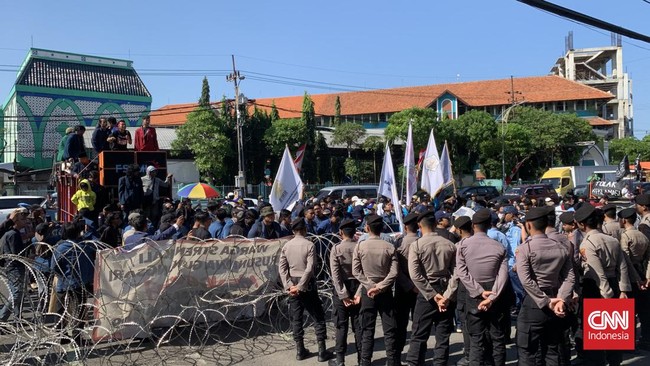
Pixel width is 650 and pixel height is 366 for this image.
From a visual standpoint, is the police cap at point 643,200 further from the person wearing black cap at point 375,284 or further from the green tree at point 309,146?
the green tree at point 309,146

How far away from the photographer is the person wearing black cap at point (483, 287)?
605 centimetres

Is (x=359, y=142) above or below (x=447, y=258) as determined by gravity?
above

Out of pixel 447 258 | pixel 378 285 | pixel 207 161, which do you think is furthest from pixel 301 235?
pixel 207 161

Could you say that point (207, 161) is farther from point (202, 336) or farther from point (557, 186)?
point (202, 336)

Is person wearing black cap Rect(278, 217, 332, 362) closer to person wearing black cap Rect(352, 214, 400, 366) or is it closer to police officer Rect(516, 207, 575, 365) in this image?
person wearing black cap Rect(352, 214, 400, 366)

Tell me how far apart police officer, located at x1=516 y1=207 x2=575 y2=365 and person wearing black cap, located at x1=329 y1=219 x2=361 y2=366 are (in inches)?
79.6

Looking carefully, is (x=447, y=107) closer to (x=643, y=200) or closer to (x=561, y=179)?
(x=561, y=179)

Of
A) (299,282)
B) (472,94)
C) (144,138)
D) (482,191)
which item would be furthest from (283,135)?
(472,94)

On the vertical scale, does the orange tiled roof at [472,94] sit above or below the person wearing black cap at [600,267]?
above

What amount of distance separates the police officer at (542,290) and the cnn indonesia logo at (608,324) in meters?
0.76

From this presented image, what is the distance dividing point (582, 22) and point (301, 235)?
477cm

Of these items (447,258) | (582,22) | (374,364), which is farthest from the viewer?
(582,22)

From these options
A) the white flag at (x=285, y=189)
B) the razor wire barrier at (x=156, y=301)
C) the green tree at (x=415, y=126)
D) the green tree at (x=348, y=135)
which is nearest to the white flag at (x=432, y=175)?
the white flag at (x=285, y=189)

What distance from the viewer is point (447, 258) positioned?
21.5ft
